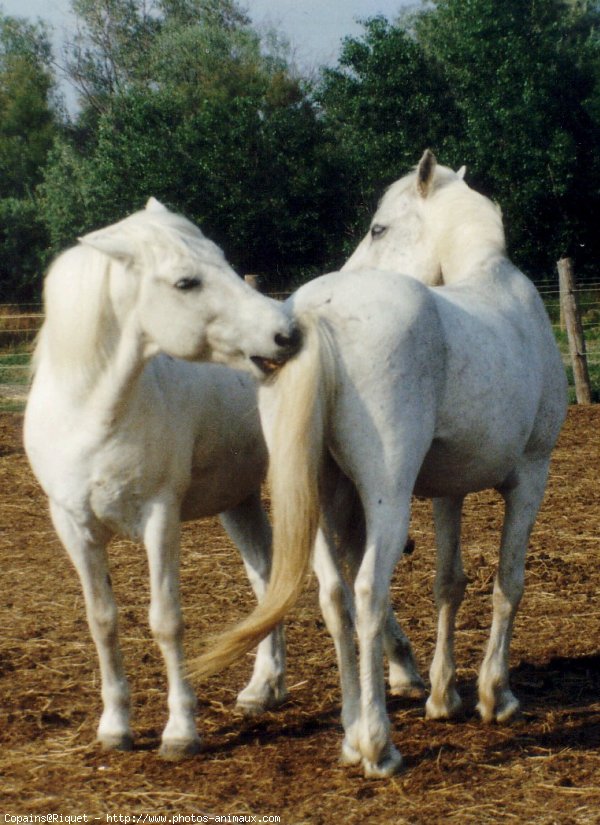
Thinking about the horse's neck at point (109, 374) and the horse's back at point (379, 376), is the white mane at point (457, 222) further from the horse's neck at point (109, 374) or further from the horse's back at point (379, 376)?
the horse's neck at point (109, 374)

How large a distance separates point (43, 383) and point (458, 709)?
194 cm

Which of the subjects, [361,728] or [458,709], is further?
[458,709]

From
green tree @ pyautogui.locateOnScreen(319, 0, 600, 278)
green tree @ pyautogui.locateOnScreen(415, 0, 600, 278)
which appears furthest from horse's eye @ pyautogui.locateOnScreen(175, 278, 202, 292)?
green tree @ pyautogui.locateOnScreen(319, 0, 600, 278)

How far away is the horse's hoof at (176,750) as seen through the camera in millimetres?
3531

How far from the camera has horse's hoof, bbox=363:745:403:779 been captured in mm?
3293

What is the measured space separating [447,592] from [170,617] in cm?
110

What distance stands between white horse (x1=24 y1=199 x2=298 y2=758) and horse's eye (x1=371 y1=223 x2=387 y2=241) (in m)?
1.29

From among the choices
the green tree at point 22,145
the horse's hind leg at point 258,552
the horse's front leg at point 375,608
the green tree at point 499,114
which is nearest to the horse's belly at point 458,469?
the horse's front leg at point 375,608

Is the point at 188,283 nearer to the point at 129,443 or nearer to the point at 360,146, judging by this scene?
the point at 129,443

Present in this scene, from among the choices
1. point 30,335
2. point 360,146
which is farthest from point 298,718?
point 360,146

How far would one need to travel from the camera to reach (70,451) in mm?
3461

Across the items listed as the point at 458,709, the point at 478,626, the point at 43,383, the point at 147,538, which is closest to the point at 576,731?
the point at 458,709

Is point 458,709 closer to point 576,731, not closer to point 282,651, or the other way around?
point 576,731

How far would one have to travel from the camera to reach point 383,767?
130 inches
